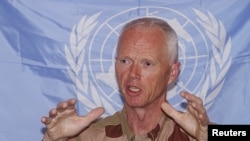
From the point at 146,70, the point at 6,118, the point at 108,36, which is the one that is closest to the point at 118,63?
the point at 146,70

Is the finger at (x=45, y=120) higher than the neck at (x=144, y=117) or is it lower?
higher

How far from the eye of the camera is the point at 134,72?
184 cm

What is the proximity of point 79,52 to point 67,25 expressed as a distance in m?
0.10

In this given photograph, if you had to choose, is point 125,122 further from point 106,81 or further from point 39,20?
point 39,20

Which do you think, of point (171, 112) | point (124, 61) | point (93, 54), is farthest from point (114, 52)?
point (171, 112)

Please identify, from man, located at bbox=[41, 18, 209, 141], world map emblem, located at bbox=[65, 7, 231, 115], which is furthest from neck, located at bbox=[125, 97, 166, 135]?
world map emblem, located at bbox=[65, 7, 231, 115]

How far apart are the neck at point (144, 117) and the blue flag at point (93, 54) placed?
22cm

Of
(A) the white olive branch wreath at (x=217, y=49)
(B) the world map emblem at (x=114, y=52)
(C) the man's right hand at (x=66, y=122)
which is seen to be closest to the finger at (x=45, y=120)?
(C) the man's right hand at (x=66, y=122)

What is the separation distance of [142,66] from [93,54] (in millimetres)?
304

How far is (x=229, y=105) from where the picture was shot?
2115 millimetres

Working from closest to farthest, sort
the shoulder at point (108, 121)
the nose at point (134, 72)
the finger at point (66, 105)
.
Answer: the finger at point (66, 105) → the nose at point (134, 72) → the shoulder at point (108, 121)

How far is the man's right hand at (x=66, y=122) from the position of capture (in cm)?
169

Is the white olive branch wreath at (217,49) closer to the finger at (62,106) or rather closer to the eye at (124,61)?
the eye at (124,61)

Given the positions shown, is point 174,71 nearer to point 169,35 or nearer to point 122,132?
point 169,35
